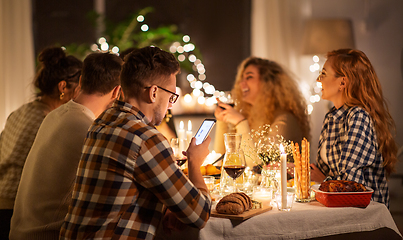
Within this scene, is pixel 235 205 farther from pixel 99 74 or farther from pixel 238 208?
pixel 99 74

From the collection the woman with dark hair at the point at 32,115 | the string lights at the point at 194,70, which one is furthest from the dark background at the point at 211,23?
the woman with dark hair at the point at 32,115

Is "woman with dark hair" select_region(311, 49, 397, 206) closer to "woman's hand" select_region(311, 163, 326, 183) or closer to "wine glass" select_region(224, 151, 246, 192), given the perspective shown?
"woman's hand" select_region(311, 163, 326, 183)

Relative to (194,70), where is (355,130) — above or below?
below

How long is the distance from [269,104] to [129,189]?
6.63ft

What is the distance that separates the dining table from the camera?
1.33m

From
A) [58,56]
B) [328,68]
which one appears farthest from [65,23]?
[328,68]

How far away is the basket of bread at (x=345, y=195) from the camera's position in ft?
4.71

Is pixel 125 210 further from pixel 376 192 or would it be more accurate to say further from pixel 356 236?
pixel 376 192

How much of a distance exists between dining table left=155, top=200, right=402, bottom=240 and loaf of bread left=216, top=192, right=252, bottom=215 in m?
0.04

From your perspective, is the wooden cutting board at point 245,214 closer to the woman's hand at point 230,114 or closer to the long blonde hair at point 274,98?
the woman's hand at point 230,114

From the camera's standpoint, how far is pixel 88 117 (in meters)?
1.68

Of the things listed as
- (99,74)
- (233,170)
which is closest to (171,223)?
(233,170)

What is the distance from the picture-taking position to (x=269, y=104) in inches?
118

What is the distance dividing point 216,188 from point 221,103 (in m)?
1.01
